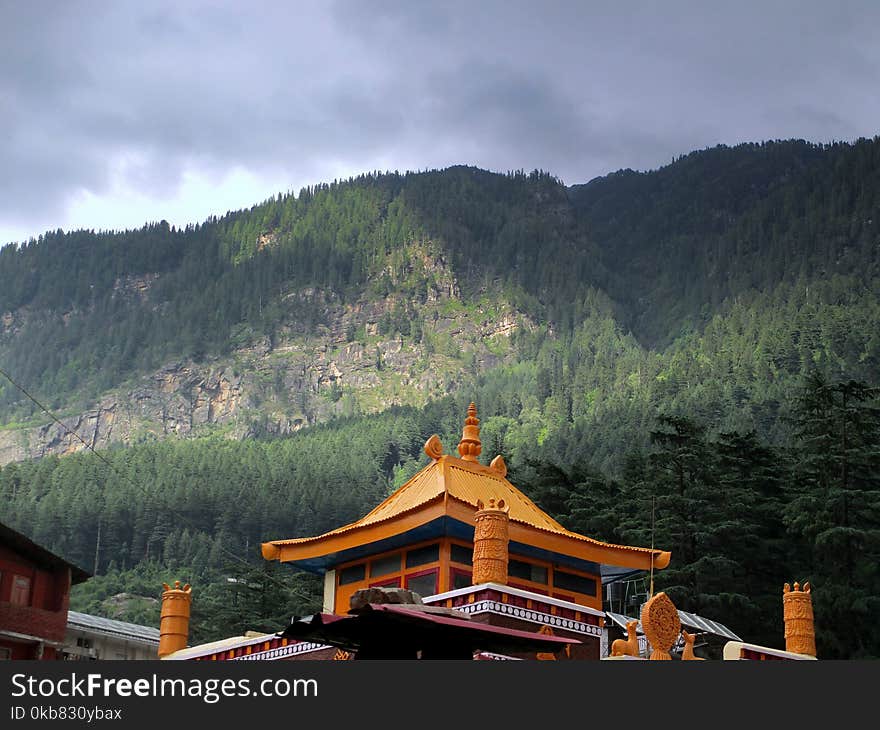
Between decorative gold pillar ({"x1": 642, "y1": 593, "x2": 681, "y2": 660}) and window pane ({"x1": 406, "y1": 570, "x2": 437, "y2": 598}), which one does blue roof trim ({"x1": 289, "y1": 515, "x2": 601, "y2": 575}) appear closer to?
window pane ({"x1": 406, "y1": 570, "x2": 437, "y2": 598})

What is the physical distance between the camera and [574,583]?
30.8 meters

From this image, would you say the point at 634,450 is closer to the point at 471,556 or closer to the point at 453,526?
the point at 471,556

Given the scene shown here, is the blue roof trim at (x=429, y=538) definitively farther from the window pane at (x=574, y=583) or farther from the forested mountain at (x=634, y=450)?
the forested mountain at (x=634, y=450)

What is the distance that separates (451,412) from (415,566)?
395ft

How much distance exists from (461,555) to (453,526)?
947 mm

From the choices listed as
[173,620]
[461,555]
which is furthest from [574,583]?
[173,620]

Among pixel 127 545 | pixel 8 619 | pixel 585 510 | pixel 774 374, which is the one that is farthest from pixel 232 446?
pixel 8 619

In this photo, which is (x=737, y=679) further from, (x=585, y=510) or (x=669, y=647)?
(x=585, y=510)

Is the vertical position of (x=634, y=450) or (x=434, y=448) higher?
(x=634, y=450)

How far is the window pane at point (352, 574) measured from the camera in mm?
30627

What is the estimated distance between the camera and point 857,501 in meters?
48.7

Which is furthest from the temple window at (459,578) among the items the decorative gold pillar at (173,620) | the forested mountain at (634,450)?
the forested mountain at (634,450)

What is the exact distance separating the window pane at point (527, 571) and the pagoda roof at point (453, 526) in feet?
0.94

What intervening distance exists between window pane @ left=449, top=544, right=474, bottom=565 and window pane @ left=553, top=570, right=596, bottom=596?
2.27m
